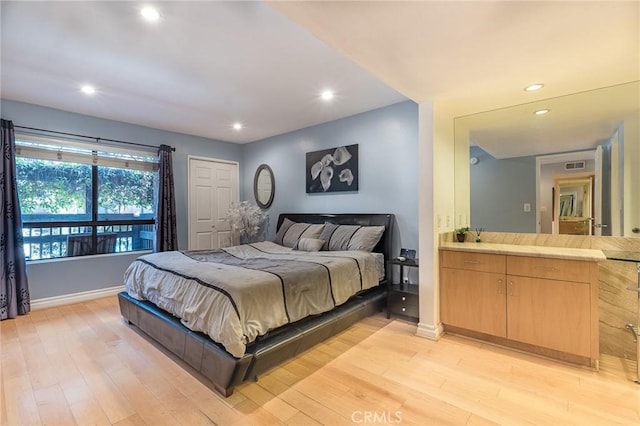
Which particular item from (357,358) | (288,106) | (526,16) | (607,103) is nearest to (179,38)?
(288,106)

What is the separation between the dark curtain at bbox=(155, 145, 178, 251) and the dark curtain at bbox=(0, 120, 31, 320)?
1.48 metres

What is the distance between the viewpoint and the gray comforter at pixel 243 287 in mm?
1949

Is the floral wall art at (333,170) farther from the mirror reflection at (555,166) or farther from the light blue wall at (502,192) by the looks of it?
the light blue wall at (502,192)

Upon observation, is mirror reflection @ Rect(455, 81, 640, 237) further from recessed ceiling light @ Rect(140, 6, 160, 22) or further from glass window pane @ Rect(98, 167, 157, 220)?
glass window pane @ Rect(98, 167, 157, 220)

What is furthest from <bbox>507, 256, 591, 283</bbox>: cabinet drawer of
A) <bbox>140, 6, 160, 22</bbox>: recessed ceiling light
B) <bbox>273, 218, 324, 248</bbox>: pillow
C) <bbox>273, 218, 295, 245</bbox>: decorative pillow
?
<bbox>140, 6, 160, 22</bbox>: recessed ceiling light

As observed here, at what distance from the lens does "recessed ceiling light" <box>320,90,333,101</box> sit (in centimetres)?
323

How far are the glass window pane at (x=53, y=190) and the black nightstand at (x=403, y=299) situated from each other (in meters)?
4.24

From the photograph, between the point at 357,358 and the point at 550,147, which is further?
the point at 550,147

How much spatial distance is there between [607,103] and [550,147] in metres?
0.49

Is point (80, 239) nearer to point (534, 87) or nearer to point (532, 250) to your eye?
point (532, 250)

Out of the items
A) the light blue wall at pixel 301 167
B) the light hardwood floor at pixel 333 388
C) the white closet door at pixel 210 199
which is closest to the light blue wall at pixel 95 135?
the light blue wall at pixel 301 167

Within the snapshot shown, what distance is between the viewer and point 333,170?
14.0ft

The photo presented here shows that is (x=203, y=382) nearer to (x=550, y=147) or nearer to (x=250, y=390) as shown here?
(x=250, y=390)

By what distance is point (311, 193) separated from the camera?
460 cm
